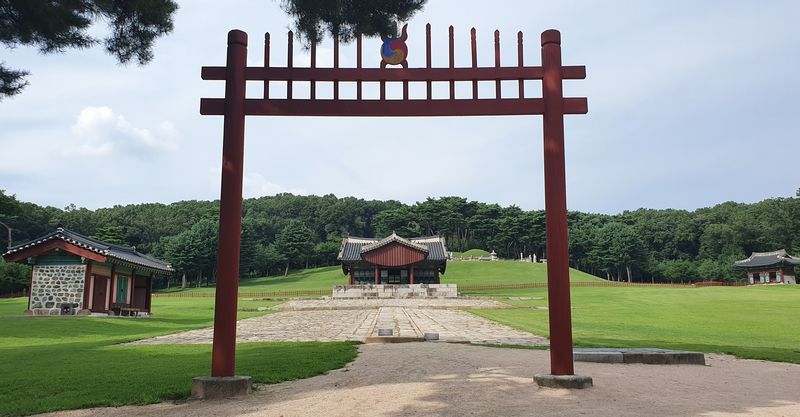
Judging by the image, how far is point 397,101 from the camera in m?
7.18

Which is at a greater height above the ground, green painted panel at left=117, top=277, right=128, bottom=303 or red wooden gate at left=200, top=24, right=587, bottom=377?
red wooden gate at left=200, top=24, right=587, bottom=377

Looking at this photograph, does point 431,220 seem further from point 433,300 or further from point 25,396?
point 25,396

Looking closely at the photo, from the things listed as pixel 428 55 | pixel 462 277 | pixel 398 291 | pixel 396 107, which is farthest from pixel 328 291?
pixel 428 55

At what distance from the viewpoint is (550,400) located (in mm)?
5652

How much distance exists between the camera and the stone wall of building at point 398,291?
42.0m

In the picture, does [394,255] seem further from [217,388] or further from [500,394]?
[500,394]

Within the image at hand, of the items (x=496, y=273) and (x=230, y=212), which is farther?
(x=496, y=273)

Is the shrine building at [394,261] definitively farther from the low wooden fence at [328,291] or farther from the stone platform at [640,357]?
the stone platform at [640,357]

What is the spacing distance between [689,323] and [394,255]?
Answer: 2620 cm

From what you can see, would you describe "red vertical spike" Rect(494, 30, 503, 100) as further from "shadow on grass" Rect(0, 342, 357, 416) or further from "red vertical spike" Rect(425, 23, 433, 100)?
"shadow on grass" Rect(0, 342, 357, 416)

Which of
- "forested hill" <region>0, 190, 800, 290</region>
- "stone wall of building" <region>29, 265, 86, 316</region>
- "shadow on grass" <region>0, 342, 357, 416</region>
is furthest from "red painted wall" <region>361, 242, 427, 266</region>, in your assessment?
"shadow on grass" <region>0, 342, 357, 416</region>

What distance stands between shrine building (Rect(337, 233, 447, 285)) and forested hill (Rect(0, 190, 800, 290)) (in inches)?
979

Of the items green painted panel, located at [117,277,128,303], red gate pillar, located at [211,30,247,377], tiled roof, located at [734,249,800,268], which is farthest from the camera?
tiled roof, located at [734,249,800,268]

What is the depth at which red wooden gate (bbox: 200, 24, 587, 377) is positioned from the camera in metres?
6.81
